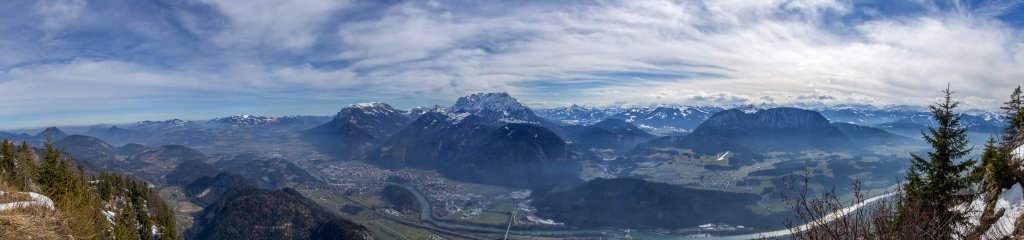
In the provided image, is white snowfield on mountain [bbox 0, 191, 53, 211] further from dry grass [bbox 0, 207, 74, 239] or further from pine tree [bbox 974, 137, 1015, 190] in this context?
pine tree [bbox 974, 137, 1015, 190]

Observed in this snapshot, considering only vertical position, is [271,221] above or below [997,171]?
below

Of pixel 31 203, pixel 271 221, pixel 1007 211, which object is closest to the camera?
pixel 31 203

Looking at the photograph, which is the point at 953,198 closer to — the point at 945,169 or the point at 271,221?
the point at 945,169

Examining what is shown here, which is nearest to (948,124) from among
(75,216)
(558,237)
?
(75,216)

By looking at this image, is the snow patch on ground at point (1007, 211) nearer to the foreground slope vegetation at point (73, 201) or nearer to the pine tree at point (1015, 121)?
the pine tree at point (1015, 121)

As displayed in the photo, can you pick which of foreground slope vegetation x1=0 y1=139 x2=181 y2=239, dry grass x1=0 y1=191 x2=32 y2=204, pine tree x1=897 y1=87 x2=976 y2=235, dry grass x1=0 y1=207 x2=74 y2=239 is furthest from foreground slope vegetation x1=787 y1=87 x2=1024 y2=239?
dry grass x1=0 y1=191 x2=32 y2=204

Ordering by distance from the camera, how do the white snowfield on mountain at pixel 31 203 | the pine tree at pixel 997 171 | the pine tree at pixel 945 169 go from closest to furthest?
1. the white snowfield on mountain at pixel 31 203
2. the pine tree at pixel 997 171
3. the pine tree at pixel 945 169

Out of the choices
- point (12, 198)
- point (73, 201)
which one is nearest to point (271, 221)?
point (73, 201)

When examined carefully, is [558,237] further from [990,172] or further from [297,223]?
[990,172]

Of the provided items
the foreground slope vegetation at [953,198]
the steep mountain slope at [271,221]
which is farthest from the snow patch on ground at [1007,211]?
the steep mountain slope at [271,221]
